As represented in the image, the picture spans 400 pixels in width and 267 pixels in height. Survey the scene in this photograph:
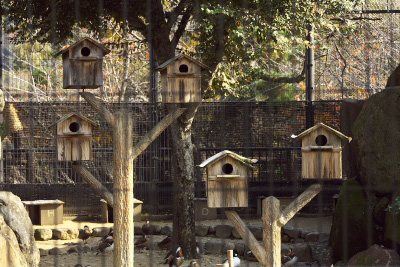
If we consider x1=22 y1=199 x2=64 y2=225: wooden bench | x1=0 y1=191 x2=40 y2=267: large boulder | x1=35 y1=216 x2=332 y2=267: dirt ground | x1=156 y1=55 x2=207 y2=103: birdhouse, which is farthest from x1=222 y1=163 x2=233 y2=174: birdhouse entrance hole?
x1=22 y1=199 x2=64 y2=225: wooden bench

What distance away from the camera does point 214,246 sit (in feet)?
26.7

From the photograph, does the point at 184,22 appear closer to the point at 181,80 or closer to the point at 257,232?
the point at 181,80

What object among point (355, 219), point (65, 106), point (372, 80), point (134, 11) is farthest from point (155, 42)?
point (372, 80)

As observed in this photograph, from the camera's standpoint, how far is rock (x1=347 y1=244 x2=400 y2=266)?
628 centimetres

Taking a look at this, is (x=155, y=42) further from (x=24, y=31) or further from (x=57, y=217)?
(x=57, y=217)

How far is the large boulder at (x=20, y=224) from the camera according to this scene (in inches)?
245

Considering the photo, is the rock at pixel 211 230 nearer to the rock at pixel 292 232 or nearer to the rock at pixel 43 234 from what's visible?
the rock at pixel 292 232

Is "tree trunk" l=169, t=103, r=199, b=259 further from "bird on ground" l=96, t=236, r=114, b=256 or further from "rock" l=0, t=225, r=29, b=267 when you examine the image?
"rock" l=0, t=225, r=29, b=267

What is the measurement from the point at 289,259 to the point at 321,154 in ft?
8.11

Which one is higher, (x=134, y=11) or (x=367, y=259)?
(x=134, y=11)

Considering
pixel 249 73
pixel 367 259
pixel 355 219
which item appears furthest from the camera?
pixel 249 73

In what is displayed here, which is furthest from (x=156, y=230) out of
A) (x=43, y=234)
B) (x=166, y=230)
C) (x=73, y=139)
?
(x=73, y=139)

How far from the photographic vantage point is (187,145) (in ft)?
24.8

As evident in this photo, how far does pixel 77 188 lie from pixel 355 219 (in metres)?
4.41
